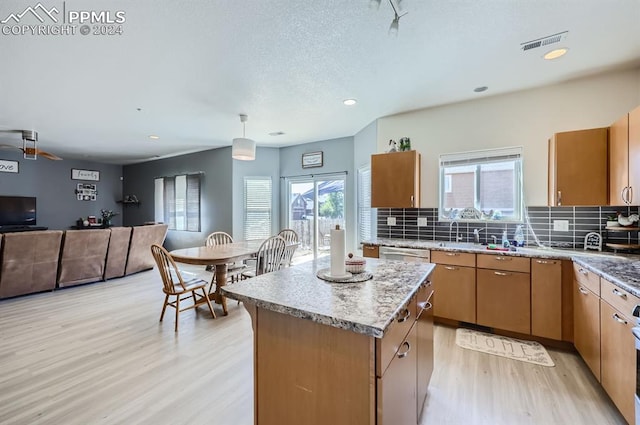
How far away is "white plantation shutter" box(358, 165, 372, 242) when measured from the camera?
179 inches

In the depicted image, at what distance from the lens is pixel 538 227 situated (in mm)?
3047

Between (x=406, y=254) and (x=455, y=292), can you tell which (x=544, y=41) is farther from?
(x=455, y=292)

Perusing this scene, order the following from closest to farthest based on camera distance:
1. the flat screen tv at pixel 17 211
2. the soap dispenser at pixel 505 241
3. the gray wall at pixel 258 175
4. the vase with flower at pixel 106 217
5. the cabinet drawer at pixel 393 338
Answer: the cabinet drawer at pixel 393 338
the soap dispenser at pixel 505 241
the gray wall at pixel 258 175
the flat screen tv at pixel 17 211
the vase with flower at pixel 106 217

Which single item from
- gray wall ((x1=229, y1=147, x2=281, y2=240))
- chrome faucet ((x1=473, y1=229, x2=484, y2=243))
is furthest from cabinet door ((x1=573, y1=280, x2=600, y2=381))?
gray wall ((x1=229, y1=147, x2=281, y2=240))

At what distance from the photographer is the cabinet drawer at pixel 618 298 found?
1537 millimetres

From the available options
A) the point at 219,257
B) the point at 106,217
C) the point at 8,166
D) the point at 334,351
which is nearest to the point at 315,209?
the point at 219,257

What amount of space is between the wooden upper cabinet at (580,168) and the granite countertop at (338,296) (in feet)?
6.42

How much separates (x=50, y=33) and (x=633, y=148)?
466cm

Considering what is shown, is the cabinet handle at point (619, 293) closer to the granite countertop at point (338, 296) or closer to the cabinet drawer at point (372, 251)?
the granite countertop at point (338, 296)

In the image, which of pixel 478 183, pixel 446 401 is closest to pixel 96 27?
pixel 446 401

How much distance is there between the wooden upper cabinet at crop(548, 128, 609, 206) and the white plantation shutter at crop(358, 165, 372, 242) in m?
2.38

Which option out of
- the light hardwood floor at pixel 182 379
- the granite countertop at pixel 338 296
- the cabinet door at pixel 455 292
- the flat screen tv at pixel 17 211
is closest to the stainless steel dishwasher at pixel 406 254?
the cabinet door at pixel 455 292

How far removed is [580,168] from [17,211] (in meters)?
10.5

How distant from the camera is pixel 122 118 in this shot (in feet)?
13.5
